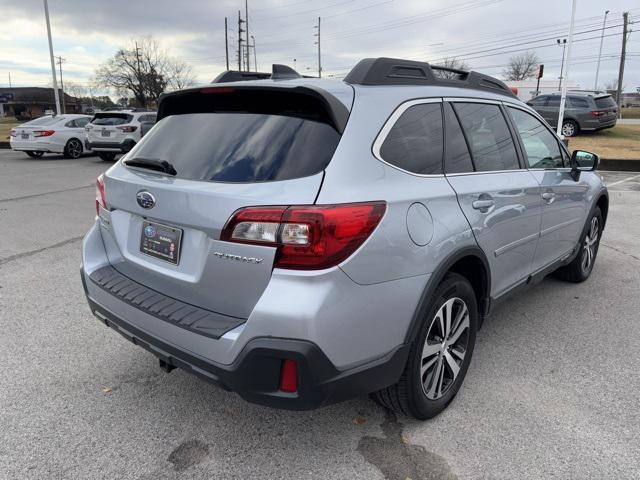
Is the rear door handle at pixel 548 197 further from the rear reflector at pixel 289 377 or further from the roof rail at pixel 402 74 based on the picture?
the rear reflector at pixel 289 377

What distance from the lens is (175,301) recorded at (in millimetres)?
2377

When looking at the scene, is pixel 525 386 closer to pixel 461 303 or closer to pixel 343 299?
pixel 461 303

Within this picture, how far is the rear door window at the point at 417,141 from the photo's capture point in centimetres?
239

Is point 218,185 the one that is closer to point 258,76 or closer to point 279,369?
point 279,369

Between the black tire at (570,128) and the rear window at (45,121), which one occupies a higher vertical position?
the rear window at (45,121)

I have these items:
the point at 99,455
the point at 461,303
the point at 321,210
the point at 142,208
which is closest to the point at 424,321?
the point at 461,303

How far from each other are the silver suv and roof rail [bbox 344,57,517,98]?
0.01 meters

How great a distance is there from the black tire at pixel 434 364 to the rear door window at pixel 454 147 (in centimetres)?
61

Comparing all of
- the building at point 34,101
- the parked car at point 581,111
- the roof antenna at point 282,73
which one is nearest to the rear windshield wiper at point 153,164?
the roof antenna at point 282,73

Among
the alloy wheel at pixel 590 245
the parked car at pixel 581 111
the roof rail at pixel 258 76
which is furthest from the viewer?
the parked car at pixel 581 111

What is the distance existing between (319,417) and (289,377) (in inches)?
32.8

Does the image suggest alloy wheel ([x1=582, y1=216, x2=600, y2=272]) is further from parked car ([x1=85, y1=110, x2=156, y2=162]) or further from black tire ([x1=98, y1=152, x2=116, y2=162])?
black tire ([x1=98, y1=152, x2=116, y2=162])

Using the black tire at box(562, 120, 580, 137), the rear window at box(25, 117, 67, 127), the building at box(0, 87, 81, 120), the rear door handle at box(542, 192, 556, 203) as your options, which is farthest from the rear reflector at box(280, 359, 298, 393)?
the building at box(0, 87, 81, 120)

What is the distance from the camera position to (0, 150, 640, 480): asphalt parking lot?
7.77 ft
